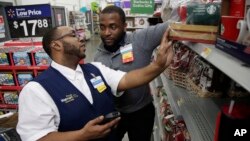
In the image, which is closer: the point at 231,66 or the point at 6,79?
the point at 231,66

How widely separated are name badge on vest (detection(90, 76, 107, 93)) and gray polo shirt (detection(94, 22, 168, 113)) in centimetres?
33

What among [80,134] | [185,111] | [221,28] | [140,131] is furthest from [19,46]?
[221,28]

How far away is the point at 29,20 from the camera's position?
326 cm

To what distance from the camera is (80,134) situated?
4.54 feet

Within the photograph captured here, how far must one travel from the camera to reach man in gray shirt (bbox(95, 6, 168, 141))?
2006 millimetres

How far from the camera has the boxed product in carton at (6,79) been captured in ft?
10.6

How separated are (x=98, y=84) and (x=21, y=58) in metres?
1.85

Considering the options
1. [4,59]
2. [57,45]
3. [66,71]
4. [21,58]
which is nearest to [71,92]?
[66,71]

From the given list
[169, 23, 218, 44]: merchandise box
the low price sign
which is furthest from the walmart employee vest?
the low price sign

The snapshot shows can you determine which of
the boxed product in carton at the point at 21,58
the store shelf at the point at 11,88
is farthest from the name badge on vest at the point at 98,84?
the store shelf at the point at 11,88

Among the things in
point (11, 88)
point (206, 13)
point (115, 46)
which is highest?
point (206, 13)

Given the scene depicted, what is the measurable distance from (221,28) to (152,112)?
1.50 metres

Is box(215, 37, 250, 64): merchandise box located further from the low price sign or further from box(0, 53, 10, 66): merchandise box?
box(0, 53, 10, 66): merchandise box

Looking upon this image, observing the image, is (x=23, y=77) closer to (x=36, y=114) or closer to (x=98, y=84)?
(x=98, y=84)
